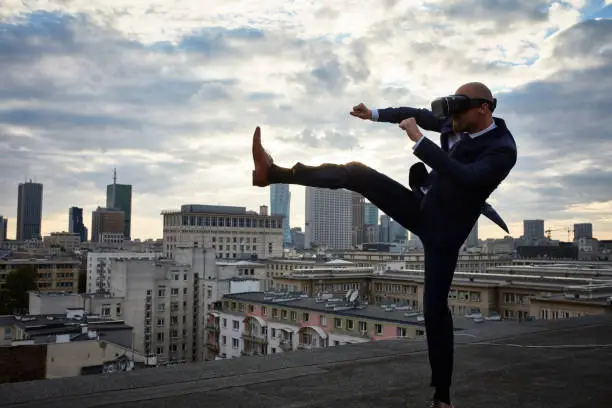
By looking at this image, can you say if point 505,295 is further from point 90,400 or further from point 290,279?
point 90,400

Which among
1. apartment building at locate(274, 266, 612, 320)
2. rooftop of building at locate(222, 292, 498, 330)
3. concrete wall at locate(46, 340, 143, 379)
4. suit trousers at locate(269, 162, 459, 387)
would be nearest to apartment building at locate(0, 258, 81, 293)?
apartment building at locate(274, 266, 612, 320)

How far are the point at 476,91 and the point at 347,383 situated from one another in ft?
9.64

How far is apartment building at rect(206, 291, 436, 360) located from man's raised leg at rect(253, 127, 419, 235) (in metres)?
26.3

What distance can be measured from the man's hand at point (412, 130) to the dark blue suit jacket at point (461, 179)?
0.34ft

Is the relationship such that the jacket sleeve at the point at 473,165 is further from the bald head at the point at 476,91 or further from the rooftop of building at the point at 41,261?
the rooftop of building at the point at 41,261

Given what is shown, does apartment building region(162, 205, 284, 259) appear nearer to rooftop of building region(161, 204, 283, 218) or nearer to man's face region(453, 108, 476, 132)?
rooftop of building region(161, 204, 283, 218)

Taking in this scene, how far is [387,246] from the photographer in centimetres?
15575

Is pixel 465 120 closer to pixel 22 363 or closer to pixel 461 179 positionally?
pixel 461 179

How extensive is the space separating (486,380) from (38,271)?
95.5 metres

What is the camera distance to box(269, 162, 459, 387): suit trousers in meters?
4.59

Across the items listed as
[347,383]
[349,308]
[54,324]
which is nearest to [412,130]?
[347,383]

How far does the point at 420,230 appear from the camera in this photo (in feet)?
15.8

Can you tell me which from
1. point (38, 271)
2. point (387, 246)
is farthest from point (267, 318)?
point (387, 246)

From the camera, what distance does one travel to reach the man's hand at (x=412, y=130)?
447 cm
